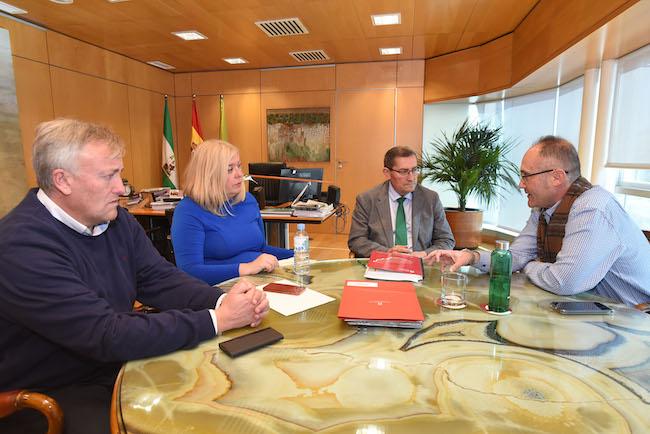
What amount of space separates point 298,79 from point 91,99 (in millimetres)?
3185

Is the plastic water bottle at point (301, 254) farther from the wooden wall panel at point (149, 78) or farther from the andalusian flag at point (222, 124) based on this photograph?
the wooden wall panel at point (149, 78)

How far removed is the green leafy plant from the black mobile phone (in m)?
4.40

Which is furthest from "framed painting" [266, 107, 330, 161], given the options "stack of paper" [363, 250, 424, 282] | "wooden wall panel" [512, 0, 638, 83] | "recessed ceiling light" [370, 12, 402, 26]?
"stack of paper" [363, 250, 424, 282]

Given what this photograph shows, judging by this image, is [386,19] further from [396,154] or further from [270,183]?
[396,154]

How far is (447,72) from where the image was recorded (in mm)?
5898

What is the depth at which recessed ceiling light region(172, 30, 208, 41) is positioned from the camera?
15.8ft

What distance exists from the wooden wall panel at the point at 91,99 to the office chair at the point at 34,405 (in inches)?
174

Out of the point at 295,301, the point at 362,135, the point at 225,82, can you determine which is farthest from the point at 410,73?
the point at 295,301

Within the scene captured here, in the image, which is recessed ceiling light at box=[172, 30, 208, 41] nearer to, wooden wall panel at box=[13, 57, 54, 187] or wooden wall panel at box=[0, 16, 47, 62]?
wooden wall panel at box=[0, 16, 47, 62]

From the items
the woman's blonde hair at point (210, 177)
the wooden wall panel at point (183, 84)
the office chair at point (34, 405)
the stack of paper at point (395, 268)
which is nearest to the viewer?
the office chair at point (34, 405)

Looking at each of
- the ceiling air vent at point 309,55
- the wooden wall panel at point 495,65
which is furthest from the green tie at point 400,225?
the ceiling air vent at point 309,55

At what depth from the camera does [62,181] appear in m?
1.10

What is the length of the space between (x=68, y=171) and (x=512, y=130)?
5.95 meters

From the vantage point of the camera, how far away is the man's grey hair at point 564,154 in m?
1.67
